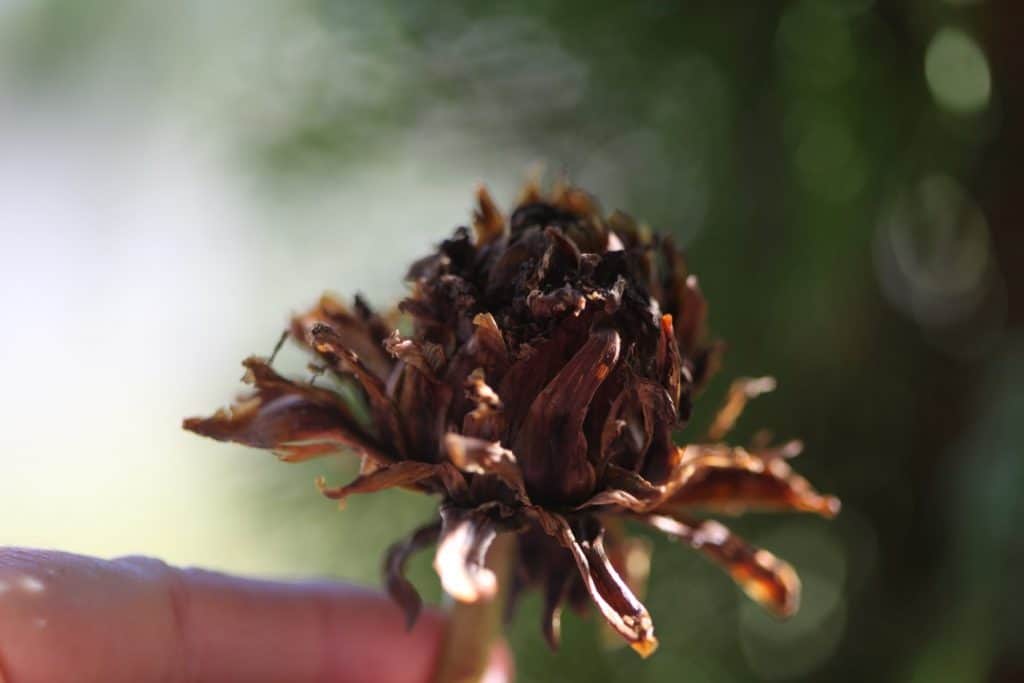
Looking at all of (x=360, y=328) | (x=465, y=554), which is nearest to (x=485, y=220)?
(x=360, y=328)

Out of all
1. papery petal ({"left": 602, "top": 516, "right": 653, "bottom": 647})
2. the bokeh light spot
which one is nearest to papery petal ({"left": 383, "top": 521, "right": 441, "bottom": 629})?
papery petal ({"left": 602, "top": 516, "right": 653, "bottom": 647})

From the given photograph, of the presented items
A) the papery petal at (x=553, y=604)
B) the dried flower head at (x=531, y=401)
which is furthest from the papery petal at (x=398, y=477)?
the papery petal at (x=553, y=604)

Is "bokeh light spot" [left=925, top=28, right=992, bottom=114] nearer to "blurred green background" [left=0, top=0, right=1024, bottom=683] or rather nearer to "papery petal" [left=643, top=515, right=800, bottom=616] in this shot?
"blurred green background" [left=0, top=0, right=1024, bottom=683]

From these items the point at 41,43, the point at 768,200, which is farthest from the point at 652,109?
the point at 41,43

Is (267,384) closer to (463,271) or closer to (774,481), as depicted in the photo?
(463,271)

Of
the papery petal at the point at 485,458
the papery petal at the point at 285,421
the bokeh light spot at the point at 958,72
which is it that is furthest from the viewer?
the bokeh light spot at the point at 958,72

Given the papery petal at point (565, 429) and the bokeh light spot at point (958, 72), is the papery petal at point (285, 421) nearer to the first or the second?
the papery petal at point (565, 429)
